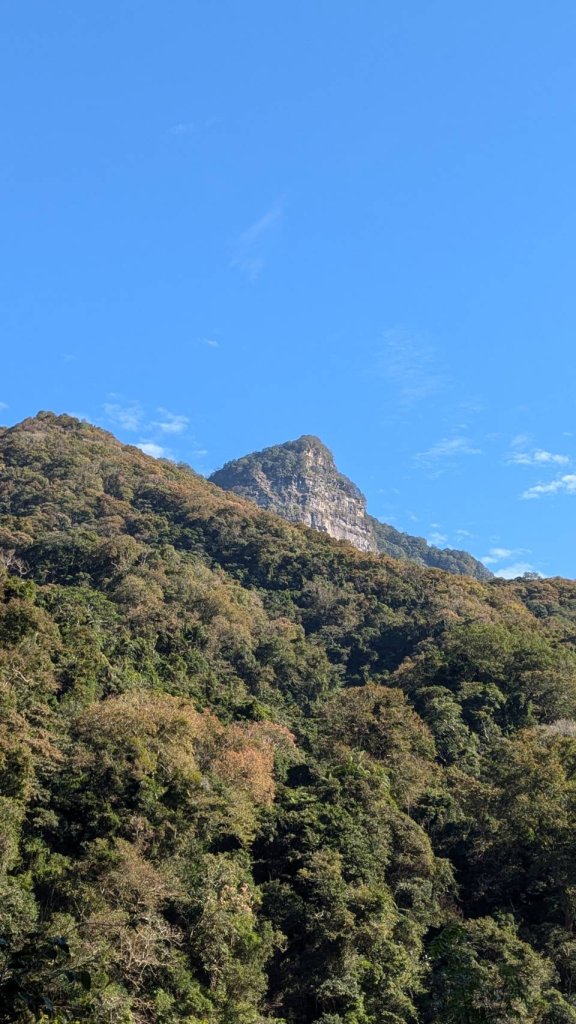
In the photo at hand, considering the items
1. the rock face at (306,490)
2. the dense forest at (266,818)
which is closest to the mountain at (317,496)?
the rock face at (306,490)

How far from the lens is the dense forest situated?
2298cm

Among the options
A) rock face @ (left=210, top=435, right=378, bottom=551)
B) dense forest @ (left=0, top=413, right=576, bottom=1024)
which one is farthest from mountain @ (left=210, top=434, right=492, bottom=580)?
dense forest @ (left=0, top=413, right=576, bottom=1024)

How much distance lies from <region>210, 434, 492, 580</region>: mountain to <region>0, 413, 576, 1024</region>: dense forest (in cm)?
8640

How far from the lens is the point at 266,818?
30.9 metres

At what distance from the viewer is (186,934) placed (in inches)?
945

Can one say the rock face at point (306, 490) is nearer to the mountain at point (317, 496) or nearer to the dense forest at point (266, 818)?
the mountain at point (317, 496)

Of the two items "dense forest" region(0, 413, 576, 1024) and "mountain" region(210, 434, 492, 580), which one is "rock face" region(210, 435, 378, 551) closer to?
"mountain" region(210, 434, 492, 580)

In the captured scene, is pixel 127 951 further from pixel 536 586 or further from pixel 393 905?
pixel 536 586

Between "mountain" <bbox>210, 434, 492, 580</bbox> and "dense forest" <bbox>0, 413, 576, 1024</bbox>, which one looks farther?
"mountain" <bbox>210, 434, 492, 580</bbox>

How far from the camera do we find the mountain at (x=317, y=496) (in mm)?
146375

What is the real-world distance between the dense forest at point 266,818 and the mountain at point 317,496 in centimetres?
8640

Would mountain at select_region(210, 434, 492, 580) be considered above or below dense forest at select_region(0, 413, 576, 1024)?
above

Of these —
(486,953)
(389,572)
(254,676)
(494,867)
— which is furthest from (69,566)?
(486,953)

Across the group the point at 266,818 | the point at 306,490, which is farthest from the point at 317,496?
the point at 266,818
